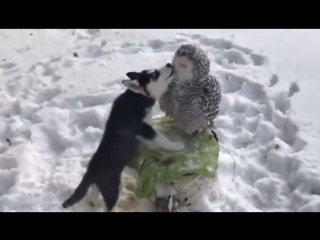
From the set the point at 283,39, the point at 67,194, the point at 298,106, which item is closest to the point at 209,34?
the point at 283,39

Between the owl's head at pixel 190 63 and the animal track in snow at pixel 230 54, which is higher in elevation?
the owl's head at pixel 190 63

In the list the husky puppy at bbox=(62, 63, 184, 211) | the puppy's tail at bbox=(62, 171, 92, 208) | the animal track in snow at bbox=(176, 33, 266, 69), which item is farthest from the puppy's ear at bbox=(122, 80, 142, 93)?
the animal track in snow at bbox=(176, 33, 266, 69)

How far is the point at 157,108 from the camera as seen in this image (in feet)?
9.25

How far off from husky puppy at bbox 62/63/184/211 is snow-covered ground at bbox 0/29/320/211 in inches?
6.7

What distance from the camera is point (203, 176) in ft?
7.63

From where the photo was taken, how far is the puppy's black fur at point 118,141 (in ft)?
7.09

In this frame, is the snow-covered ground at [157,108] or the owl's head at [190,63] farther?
the snow-covered ground at [157,108]

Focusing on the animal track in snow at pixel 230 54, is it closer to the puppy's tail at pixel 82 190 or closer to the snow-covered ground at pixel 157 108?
the snow-covered ground at pixel 157 108

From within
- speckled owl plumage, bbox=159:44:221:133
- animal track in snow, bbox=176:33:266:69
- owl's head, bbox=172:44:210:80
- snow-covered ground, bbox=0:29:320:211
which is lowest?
snow-covered ground, bbox=0:29:320:211

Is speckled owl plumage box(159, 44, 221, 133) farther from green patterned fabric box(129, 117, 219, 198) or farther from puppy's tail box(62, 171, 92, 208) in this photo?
puppy's tail box(62, 171, 92, 208)

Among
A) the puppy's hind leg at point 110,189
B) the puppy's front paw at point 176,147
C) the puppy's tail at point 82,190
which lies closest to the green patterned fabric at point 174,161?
the puppy's front paw at point 176,147

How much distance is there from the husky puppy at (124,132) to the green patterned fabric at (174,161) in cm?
11

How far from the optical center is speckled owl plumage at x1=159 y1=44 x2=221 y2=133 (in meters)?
2.22

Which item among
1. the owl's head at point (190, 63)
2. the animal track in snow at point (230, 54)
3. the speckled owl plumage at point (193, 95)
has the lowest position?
the animal track in snow at point (230, 54)
